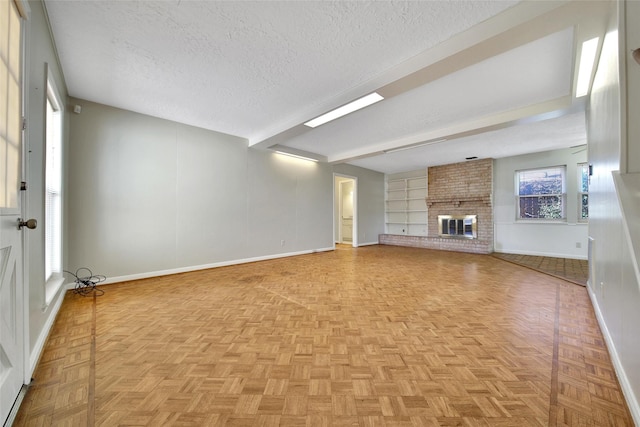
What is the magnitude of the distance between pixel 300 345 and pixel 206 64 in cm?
294

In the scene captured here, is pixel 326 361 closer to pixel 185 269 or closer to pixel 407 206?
pixel 185 269

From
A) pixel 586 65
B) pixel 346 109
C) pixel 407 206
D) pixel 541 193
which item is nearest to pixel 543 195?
pixel 541 193

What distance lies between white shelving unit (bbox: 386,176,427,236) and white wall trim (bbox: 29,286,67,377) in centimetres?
852

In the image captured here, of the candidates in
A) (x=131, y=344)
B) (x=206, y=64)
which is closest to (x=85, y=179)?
(x=206, y=64)

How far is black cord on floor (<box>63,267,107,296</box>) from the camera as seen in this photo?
3251mm

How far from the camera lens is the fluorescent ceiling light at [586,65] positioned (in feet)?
7.14

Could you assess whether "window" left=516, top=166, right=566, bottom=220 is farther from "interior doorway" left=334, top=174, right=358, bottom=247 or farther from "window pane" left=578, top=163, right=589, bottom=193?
"interior doorway" left=334, top=174, right=358, bottom=247

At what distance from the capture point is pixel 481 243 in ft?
21.9

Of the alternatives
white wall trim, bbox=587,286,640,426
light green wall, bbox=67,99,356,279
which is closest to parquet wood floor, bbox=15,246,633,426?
white wall trim, bbox=587,286,640,426

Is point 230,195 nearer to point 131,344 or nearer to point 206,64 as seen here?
point 206,64

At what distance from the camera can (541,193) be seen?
6277mm

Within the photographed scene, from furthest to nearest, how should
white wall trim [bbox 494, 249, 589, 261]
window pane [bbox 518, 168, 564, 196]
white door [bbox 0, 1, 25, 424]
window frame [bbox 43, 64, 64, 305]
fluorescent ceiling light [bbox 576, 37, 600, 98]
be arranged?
1. window pane [bbox 518, 168, 564, 196]
2. white wall trim [bbox 494, 249, 589, 261]
3. window frame [bbox 43, 64, 64, 305]
4. fluorescent ceiling light [bbox 576, 37, 600, 98]
5. white door [bbox 0, 1, 25, 424]

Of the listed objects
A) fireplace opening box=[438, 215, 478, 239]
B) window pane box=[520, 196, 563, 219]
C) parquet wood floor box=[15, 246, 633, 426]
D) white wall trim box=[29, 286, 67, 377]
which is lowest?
parquet wood floor box=[15, 246, 633, 426]

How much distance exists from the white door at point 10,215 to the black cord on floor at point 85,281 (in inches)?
89.5
